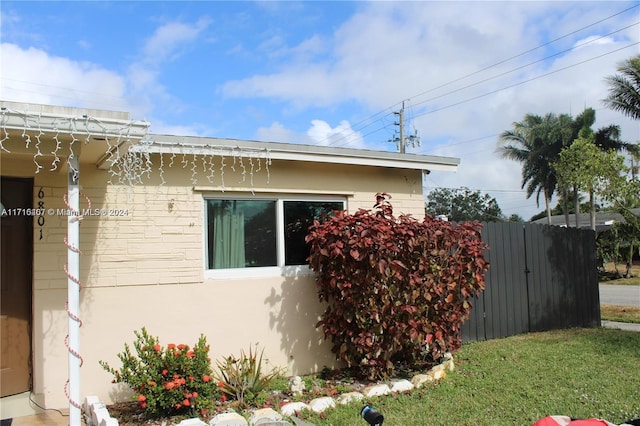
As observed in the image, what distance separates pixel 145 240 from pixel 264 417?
2458 millimetres

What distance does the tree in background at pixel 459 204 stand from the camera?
130ft

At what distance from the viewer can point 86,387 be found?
520 centimetres

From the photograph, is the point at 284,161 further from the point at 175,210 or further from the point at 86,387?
the point at 86,387

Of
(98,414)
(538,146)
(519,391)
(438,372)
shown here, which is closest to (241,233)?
(98,414)

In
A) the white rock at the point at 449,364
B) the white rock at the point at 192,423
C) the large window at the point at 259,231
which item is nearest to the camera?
the white rock at the point at 192,423

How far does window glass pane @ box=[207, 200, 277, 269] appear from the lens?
6.11 meters

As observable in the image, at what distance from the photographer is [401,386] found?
5586mm

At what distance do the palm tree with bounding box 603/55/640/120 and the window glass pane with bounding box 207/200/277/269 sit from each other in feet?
61.4

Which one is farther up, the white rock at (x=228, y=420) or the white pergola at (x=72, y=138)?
the white pergola at (x=72, y=138)

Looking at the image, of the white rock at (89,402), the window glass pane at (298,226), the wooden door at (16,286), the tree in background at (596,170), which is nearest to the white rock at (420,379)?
the window glass pane at (298,226)

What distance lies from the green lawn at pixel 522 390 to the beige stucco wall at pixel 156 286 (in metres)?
1.55

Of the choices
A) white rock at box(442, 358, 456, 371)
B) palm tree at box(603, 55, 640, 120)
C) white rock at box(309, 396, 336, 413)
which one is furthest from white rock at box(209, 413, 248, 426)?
palm tree at box(603, 55, 640, 120)

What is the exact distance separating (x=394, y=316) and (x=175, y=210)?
2.91 meters

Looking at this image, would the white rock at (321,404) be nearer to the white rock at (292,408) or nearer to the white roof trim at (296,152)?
the white rock at (292,408)
